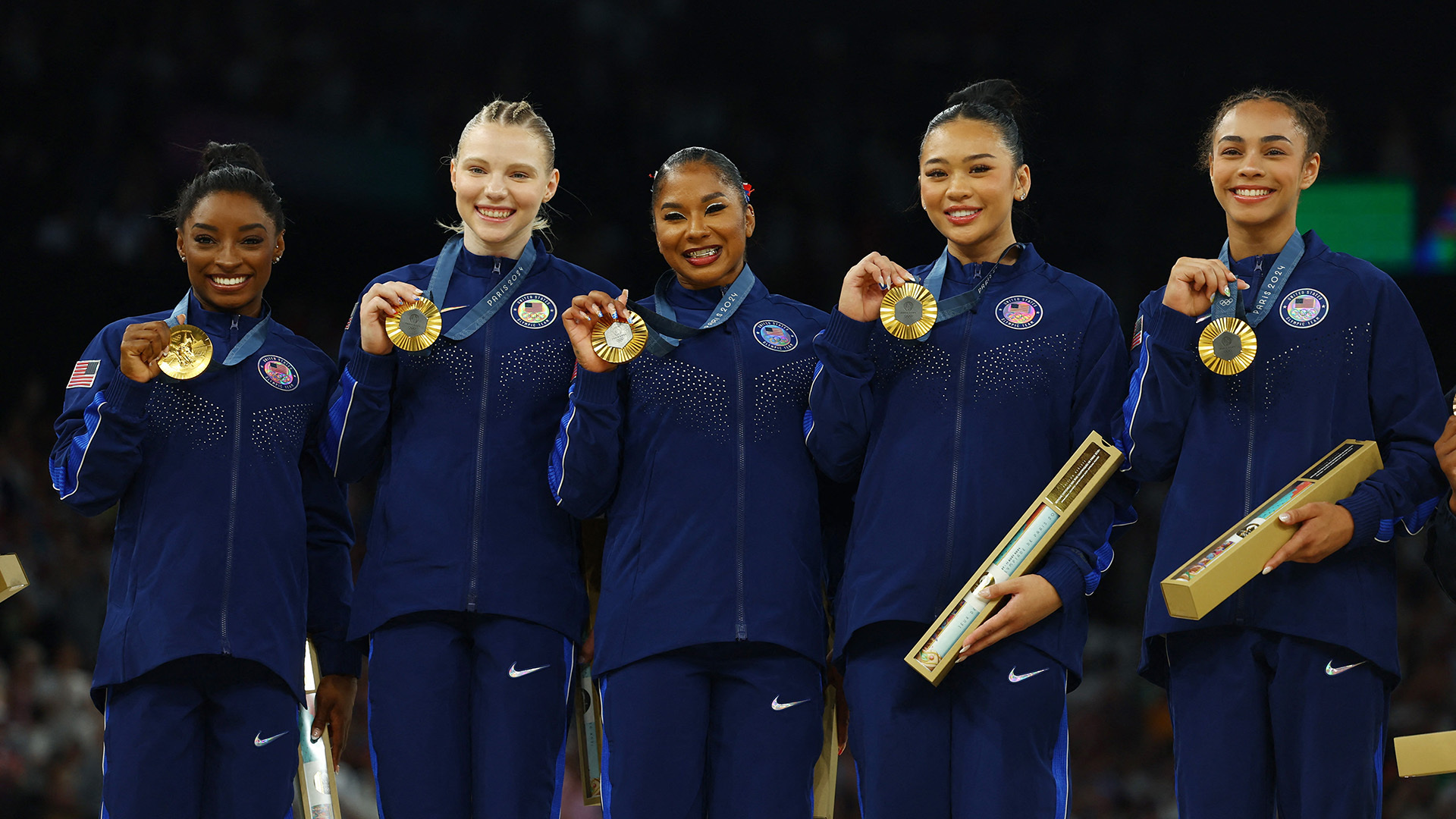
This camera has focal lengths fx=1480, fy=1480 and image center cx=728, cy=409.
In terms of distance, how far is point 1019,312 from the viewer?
339cm

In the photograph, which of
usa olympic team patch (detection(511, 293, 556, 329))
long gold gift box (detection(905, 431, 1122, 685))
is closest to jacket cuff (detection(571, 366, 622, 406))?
usa olympic team patch (detection(511, 293, 556, 329))

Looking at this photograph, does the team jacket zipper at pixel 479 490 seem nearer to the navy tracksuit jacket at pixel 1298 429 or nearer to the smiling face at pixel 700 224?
the smiling face at pixel 700 224

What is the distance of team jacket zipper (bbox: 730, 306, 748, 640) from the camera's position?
10.7 feet

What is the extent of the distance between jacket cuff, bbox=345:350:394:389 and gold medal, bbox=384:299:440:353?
69 millimetres

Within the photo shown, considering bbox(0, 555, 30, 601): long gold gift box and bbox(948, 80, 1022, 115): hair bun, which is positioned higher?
bbox(948, 80, 1022, 115): hair bun

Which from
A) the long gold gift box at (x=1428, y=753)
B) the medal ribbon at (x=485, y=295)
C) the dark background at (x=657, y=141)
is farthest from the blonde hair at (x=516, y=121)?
the dark background at (x=657, y=141)

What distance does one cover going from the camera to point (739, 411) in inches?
135

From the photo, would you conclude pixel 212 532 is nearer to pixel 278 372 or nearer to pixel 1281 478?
pixel 278 372

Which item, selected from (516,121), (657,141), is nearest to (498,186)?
(516,121)

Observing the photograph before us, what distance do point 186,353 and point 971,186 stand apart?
6.22 feet

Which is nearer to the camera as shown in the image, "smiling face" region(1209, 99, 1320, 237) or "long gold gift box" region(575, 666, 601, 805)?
"smiling face" region(1209, 99, 1320, 237)

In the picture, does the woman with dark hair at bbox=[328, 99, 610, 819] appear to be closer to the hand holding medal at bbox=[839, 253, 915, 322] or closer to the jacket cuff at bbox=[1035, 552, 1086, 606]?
the hand holding medal at bbox=[839, 253, 915, 322]

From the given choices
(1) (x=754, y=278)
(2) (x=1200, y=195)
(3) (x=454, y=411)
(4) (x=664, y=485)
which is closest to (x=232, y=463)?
(3) (x=454, y=411)

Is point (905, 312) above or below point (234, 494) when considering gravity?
above
